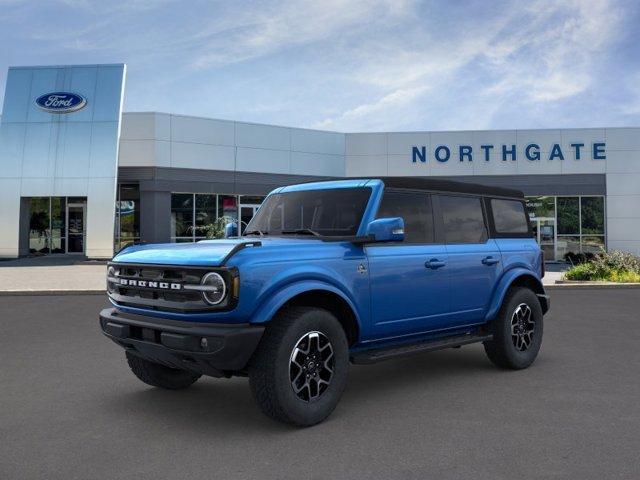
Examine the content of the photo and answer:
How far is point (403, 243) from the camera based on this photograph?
5414mm

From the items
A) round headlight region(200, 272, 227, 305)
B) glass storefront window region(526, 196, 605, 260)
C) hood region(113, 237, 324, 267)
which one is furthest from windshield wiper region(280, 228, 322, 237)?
glass storefront window region(526, 196, 605, 260)

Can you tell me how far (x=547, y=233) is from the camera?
30.3 meters

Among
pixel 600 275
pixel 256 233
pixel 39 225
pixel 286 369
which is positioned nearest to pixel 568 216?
pixel 600 275

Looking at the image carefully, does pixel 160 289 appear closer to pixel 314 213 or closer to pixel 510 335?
pixel 314 213

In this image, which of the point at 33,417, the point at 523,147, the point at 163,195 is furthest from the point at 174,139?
the point at 33,417

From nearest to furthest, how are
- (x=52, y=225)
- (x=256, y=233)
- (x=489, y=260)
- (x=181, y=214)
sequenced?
1. (x=256, y=233)
2. (x=489, y=260)
3. (x=181, y=214)
4. (x=52, y=225)

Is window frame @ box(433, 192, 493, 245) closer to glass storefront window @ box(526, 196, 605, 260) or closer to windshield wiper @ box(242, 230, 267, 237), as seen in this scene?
windshield wiper @ box(242, 230, 267, 237)

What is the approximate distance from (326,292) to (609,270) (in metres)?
16.3

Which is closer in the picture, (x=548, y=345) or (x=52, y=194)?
(x=548, y=345)

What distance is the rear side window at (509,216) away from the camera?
666cm

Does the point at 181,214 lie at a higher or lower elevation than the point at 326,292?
higher

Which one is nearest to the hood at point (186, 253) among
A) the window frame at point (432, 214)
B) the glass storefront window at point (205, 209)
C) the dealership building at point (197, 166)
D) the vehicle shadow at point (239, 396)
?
the window frame at point (432, 214)

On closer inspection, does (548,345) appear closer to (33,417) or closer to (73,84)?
(33,417)

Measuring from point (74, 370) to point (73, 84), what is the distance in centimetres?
2409
